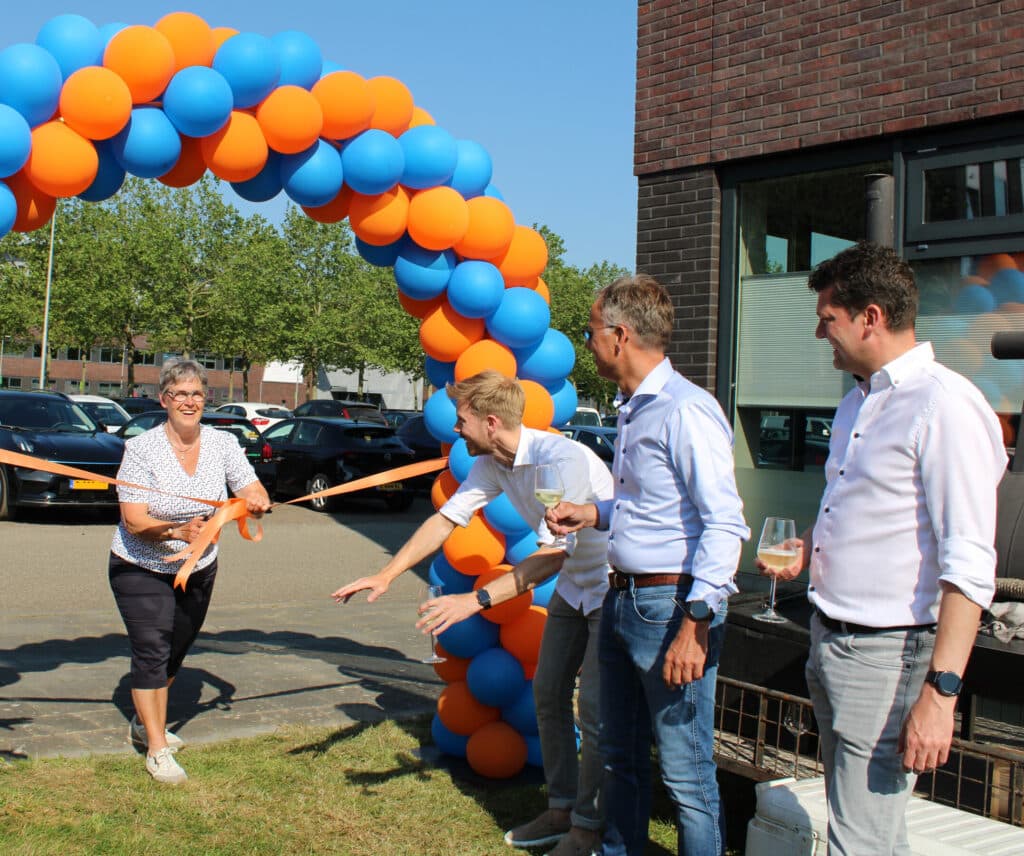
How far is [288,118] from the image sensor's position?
4.88 meters

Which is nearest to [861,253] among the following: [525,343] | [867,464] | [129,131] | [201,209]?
[867,464]

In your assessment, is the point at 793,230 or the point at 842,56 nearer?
the point at 842,56

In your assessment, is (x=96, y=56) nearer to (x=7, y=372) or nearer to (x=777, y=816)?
(x=777, y=816)

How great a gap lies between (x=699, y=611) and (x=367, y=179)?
119 inches

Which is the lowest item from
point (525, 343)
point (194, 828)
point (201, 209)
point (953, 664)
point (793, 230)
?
point (194, 828)

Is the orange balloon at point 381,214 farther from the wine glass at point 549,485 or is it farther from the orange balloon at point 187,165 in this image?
the wine glass at point 549,485

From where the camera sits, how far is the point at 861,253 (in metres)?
2.62

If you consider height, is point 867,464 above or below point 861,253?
below

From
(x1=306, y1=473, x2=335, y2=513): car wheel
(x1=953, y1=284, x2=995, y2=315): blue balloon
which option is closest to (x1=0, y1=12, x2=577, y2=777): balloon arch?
(x1=953, y1=284, x2=995, y2=315): blue balloon

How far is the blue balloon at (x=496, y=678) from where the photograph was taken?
5.12 m

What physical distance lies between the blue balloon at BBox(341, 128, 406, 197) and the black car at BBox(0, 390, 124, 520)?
9.93m

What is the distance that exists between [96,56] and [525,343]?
242 centimetres

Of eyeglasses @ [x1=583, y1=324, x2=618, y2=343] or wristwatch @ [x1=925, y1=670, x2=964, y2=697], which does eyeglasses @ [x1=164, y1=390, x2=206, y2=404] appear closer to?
eyeglasses @ [x1=583, y1=324, x2=618, y2=343]

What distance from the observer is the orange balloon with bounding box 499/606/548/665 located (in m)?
5.14
